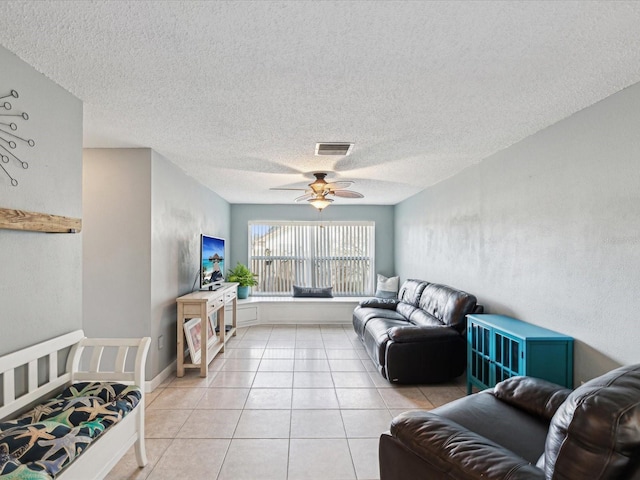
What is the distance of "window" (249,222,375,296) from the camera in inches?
316

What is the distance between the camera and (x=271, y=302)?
23.0 ft

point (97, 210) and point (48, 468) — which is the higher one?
point (97, 210)

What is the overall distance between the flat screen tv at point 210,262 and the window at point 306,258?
83.4 inches

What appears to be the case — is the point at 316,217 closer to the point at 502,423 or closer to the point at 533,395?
the point at 533,395

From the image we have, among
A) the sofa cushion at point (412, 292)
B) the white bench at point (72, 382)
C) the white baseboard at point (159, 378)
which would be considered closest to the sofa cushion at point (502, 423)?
the white bench at point (72, 382)

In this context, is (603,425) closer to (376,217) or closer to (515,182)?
(515,182)

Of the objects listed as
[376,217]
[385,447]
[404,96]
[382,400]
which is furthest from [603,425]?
[376,217]

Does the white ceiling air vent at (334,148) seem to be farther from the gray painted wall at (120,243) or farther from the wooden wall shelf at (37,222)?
the wooden wall shelf at (37,222)

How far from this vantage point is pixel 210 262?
5.23 m

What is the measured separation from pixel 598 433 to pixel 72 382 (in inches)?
113

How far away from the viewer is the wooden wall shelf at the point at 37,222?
6.12 ft

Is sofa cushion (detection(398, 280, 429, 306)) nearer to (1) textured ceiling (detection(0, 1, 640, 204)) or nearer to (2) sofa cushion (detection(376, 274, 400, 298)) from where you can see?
(2) sofa cushion (detection(376, 274, 400, 298))

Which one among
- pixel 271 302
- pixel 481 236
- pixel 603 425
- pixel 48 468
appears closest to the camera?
pixel 603 425

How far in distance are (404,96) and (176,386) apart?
11.8 feet
